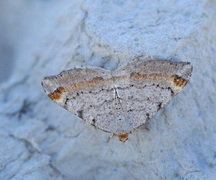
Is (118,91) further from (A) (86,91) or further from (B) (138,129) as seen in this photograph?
(B) (138,129)

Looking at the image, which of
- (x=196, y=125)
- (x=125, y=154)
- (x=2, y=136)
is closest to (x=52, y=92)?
(x=2, y=136)

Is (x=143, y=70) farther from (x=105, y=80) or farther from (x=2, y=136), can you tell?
(x=2, y=136)

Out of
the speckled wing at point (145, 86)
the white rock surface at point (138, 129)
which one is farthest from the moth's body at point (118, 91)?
the white rock surface at point (138, 129)

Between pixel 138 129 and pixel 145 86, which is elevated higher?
pixel 145 86

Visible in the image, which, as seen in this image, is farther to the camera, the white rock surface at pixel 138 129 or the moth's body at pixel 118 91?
the white rock surface at pixel 138 129

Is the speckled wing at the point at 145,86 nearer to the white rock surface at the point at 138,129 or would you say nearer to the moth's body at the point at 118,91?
the moth's body at the point at 118,91

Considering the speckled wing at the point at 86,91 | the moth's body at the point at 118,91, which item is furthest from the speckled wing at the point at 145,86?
the speckled wing at the point at 86,91

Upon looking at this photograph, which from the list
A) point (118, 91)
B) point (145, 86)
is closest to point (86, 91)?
point (118, 91)
